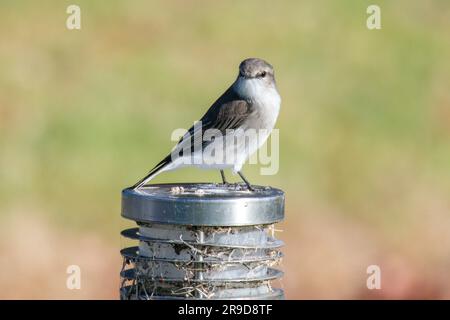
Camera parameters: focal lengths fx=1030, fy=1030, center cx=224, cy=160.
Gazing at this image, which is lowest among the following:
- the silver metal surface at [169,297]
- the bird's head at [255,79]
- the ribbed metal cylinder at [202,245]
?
the silver metal surface at [169,297]

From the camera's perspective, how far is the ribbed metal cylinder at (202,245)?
3945 millimetres

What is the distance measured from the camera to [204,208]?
393cm

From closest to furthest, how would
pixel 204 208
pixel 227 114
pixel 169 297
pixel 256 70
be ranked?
pixel 204 208, pixel 169 297, pixel 256 70, pixel 227 114

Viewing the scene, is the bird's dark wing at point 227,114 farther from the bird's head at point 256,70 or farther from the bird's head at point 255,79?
the bird's head at point 256,70

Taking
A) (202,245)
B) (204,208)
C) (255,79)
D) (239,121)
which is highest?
(255,79)

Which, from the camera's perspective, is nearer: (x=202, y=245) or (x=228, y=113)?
(x=202, y=245)

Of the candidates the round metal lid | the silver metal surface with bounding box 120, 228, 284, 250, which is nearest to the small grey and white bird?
the silver metal surface with bounding box 120, 228, 284, 250

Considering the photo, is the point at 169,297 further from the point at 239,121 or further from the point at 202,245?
the point at 239,121

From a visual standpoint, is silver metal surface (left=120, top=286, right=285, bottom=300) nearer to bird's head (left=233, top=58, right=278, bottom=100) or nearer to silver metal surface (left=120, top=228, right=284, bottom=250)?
silver metal surface (left=120, top=228, right=284, bottom=250)

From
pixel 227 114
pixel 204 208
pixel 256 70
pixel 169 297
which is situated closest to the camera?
pixel 204 208

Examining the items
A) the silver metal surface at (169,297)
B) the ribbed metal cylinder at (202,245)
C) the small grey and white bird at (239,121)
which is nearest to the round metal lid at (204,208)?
the ribbed metal cylinder at (202,245)

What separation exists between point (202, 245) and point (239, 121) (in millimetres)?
2619

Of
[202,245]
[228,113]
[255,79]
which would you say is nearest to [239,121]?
[228,113]

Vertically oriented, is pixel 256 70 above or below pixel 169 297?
above
